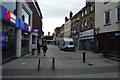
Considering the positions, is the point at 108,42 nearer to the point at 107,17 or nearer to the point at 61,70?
the point at 107,17

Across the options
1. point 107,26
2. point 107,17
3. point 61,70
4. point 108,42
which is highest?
point 107,17

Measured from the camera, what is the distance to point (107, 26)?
20.2m

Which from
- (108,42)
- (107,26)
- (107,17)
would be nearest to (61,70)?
(108,42)

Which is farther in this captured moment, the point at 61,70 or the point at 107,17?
the point at 107,17

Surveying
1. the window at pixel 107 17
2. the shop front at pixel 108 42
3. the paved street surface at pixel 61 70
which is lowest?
the paved street surface at pixel 61 70

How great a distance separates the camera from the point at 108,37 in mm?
20500

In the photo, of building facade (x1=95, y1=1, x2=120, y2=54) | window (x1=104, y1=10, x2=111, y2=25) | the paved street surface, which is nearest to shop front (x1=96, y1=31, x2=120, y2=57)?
A: building facade (x1=95, y1=1, x2=120, y2=54)

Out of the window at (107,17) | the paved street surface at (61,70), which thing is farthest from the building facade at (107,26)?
the paved street surface at (61,70)

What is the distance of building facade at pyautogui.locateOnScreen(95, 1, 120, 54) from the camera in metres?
18.2

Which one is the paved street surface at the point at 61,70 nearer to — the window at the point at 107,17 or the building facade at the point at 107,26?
the building facade at the point at 107,26

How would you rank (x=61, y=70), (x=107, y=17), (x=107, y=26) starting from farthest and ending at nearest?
(x=107, y=17), (x=107, y=26), (x=61, y=70)

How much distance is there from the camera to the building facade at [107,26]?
18.2 meters

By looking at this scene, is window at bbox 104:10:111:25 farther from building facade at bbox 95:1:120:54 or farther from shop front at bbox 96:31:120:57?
shop front at bbox 96:31:120:57

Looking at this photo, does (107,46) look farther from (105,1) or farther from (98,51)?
(105,1)
